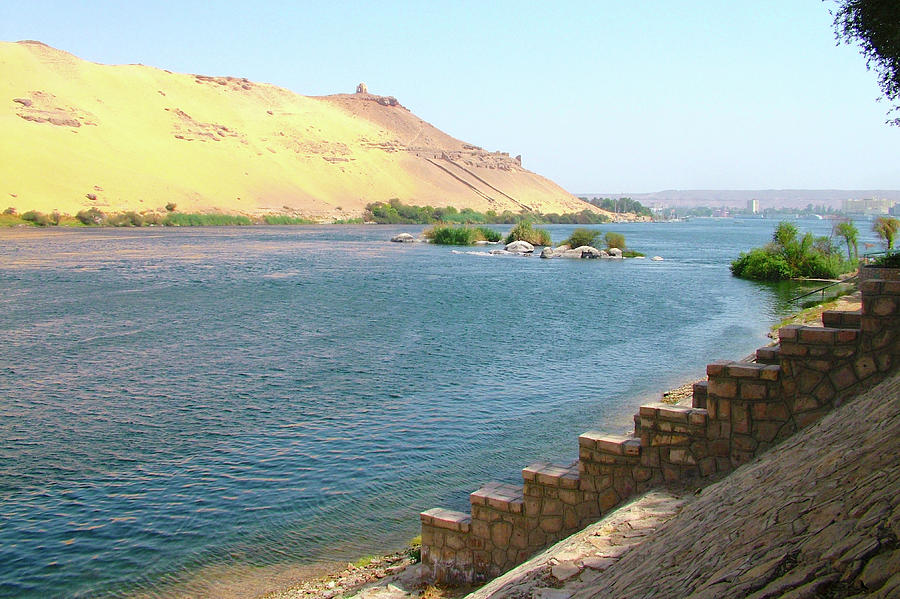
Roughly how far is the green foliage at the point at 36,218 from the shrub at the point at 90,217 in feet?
13.7

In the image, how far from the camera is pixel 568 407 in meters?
14.2

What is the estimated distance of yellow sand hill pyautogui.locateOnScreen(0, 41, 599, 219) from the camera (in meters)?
90.1

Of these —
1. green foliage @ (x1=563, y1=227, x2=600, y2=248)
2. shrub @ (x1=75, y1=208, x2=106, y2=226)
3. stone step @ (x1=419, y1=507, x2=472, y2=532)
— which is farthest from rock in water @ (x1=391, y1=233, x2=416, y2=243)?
stone step @ (x1=419, y1=507, x2=472, y2=532)

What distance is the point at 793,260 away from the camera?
3862 centimetres

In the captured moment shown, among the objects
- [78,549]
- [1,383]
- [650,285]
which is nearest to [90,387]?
[1,383]

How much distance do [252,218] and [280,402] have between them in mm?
83737

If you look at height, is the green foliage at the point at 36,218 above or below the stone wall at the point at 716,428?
above

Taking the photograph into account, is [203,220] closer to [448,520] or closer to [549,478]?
[448,520]

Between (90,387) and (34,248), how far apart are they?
38056 mm

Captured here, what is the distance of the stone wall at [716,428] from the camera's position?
630 cm

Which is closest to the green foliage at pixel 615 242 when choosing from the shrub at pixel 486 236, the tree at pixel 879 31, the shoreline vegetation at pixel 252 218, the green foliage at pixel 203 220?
the shoreline vegetation at pixel 252 218

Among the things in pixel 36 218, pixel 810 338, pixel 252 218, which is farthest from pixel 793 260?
pixel 252 218

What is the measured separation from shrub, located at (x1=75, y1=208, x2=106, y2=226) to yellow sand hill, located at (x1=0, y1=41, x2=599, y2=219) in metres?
2.81

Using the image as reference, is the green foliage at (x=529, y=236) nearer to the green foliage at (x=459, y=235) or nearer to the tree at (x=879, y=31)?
the green foliage at (x=459, y=235)
